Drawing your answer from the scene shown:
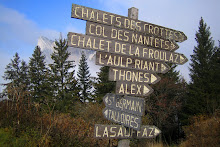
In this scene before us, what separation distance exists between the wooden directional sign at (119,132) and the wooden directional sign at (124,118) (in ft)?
0.53

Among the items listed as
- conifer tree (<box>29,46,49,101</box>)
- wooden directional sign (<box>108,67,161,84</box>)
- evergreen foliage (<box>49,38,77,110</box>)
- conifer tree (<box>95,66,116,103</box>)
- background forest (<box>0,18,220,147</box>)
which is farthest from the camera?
conifer tree (<box>29,46,49,101</box>)

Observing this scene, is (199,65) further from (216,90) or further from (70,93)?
(70,93)

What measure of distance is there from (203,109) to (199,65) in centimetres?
749

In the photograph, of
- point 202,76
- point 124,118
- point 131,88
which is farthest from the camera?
point 202,76

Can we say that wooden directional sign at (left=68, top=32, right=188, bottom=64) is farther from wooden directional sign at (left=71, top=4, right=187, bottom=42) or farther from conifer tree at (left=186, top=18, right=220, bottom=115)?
conifer tree at (left=186, top=18, right=220, bottom=115)

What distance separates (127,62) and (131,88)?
0.54m

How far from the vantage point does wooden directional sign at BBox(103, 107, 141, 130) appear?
389cm

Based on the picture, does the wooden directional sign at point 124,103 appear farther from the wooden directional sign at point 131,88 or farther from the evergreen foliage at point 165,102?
the evergreen foliage at point 165,102

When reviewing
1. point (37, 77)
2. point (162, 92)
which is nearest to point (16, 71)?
point (37, 77)

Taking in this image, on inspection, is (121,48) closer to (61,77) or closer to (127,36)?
(127,36)

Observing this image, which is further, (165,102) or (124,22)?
(165,102)

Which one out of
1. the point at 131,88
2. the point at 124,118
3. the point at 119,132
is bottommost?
the point at 119,132

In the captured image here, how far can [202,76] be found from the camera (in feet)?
96.8

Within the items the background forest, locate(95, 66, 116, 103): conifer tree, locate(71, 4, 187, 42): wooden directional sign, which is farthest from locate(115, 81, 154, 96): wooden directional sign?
locate(95, 66, 116, 103): conifer tree
